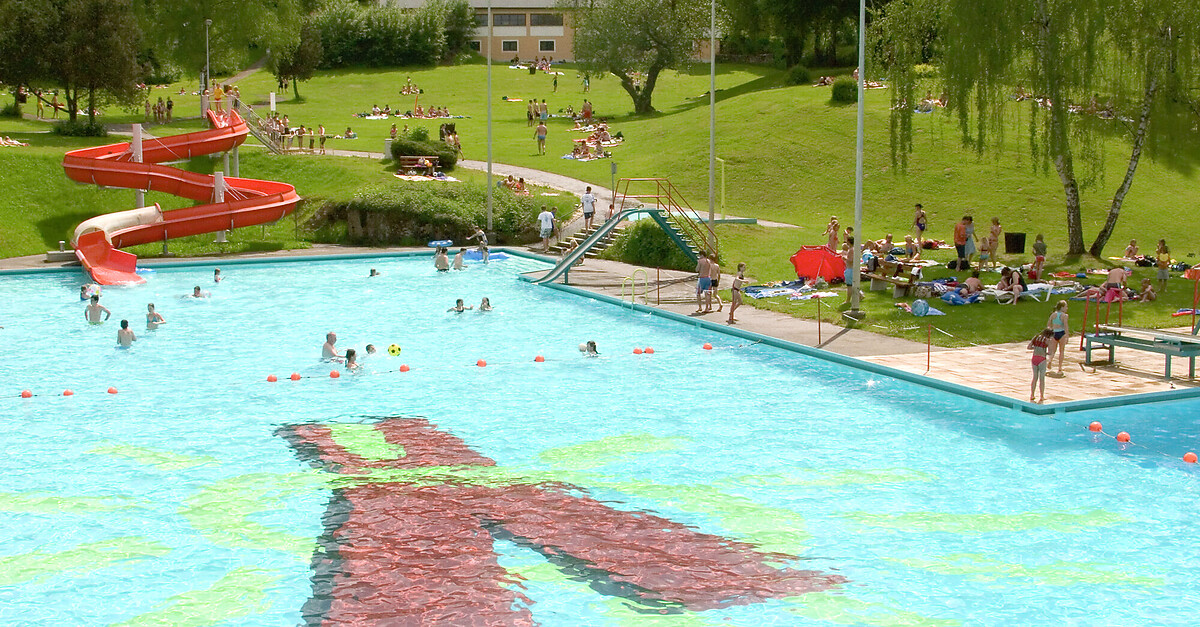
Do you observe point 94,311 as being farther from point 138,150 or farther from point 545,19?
point 545,19

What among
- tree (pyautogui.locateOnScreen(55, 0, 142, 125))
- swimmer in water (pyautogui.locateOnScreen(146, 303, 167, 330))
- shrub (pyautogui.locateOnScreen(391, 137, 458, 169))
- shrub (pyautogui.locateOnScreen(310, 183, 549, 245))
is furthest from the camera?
tree (pyautogui.locateOnScreen(55, 0, 142, 125))

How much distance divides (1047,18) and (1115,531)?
21161 millimetres

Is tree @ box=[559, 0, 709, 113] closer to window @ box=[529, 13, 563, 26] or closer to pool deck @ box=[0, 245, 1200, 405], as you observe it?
window @ box=[529, 13, 563, 26]

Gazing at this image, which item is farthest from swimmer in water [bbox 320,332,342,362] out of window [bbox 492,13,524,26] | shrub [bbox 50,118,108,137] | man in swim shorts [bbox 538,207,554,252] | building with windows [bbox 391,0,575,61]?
window [bbox 492,13,524,26]

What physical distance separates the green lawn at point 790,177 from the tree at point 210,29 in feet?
13.8

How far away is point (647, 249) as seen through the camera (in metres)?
35.2

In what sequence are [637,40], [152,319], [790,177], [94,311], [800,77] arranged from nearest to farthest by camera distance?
1. [152,319]
2. [94,311]
3. [790,177]
4. [800,77]
5. [637,40]

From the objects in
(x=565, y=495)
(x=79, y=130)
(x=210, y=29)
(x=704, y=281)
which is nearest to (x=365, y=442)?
(x=565, y=495)

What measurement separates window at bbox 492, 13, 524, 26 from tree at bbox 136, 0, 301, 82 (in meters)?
41.1

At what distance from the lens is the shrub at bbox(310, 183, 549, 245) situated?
4141 centimetres

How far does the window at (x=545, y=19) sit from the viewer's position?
100750 mm

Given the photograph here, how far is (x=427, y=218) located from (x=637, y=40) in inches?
1088

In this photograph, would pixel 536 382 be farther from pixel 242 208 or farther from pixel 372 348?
pixel 242 208

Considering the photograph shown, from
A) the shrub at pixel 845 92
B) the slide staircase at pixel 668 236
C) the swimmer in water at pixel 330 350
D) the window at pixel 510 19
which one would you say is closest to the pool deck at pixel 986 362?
the slide staircase at pixel 668 236
